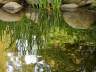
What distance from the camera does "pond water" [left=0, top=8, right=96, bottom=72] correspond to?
3.82 meters

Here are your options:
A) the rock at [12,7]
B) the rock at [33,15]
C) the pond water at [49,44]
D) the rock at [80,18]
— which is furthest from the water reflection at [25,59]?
the rock at [12,7]

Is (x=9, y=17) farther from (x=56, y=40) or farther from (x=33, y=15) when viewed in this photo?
(x=56, y=40)

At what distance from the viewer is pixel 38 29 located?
17.9 feet

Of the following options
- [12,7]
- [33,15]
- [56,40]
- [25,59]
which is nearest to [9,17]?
[33,15]

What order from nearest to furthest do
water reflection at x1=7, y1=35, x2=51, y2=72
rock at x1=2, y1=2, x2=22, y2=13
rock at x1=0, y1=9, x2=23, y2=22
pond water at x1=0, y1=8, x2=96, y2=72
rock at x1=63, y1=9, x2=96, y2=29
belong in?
water reflection at x1=7, y1=35, x2=51, y2=72 → pond water at x1=0, y1=8, x2=96, y2=72 → rock at x1=63, y1=9, x2=96, y2=29 → rock at x1=0, y1=9, x2=23, y2=22 → rock at x1=2, y1=2, x2=22, y2=13

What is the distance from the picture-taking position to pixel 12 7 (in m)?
7.49

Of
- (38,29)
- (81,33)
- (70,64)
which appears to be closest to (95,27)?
(81,33)

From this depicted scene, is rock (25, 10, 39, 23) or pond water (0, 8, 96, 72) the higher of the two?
rock (25, 10, 39, 23)

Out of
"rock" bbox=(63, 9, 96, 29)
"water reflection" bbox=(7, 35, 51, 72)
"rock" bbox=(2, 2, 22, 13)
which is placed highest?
"rock" bbox=(2, 2, 22, 13)

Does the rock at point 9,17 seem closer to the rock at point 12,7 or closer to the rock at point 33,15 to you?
the rock at point 33,15

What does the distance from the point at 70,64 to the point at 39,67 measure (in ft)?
1.34

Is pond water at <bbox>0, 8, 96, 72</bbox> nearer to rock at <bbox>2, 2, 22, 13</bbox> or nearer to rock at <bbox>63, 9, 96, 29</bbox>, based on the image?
rock at <bbox>63, 9, 96, 29</bbox>

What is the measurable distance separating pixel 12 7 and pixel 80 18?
1.92m

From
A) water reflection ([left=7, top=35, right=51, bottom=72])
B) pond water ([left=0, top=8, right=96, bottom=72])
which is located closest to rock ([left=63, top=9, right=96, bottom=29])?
pond water ([left=0, top=8, right=96, bottom=72])
